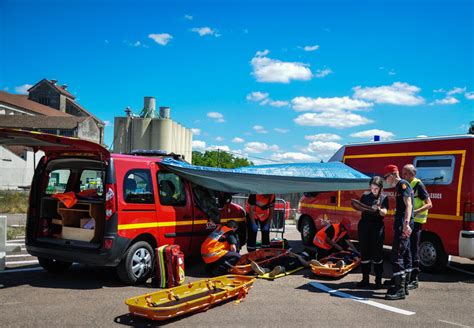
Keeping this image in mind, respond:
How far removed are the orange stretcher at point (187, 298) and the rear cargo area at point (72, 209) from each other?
5.65 feet

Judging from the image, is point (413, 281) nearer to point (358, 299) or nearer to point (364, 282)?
point (364, 282)

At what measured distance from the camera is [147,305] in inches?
211

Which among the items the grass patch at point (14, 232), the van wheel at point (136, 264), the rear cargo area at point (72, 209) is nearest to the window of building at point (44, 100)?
the grass patch at point (14, 232)

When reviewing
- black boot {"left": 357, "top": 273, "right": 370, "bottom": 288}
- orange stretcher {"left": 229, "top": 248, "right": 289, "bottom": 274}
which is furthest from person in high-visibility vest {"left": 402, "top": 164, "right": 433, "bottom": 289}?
orange stretcher {"left": 229, "top": 248, "right": 289, "bottom": 274}

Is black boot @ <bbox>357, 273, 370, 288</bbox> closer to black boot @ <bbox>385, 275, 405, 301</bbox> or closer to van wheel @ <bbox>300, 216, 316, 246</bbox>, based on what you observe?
black boot @ <bbox>385, 275, 405, 301</bbox>

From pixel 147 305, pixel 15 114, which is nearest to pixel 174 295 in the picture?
pixel 147 305

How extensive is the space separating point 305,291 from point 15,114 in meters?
82.8

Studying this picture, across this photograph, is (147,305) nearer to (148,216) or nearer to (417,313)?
(148,216)

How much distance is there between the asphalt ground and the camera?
534cm

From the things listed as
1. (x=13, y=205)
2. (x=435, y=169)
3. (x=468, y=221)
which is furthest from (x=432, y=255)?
(x=13, y=205)

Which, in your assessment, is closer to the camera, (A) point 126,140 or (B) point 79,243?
(B) point 79,243

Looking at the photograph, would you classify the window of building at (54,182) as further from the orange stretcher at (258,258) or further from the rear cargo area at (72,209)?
the orange stretcher at (258,258)

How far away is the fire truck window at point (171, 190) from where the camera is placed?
24.8ft

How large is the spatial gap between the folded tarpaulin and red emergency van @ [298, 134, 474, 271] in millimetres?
919
